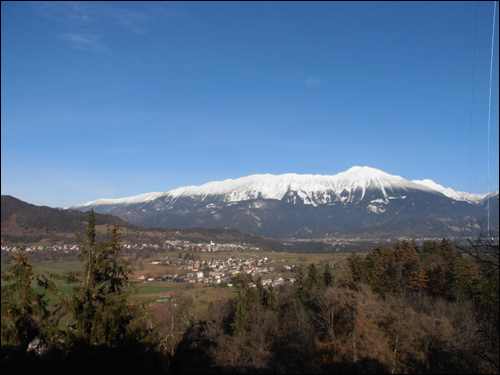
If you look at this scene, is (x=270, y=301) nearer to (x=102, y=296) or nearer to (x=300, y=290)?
(x=300, y=290)

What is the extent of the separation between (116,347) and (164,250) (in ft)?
238

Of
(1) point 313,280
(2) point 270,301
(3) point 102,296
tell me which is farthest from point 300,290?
(3) point 102,296

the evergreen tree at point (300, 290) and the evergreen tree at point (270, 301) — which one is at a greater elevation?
the evergreen tree at point (300, 290)

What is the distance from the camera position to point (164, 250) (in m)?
77.8

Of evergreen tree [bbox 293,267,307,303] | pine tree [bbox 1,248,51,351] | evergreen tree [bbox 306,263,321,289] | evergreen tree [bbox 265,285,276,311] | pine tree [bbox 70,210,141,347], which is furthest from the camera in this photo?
evergreen tree [bbox 306,263,321,289]

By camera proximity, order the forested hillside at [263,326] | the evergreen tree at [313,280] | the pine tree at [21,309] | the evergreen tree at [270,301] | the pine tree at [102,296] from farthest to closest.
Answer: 1. the evergreen tree at [313,280]
2. the evergreen tree at [270,301]
3. the pine tree at [102,296]
4. the forested hillside at [263,326]
5. the pine tree at [21,309]

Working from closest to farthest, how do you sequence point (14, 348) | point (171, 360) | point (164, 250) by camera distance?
point (14, 348) < point (171, 360) < point (164, 250)

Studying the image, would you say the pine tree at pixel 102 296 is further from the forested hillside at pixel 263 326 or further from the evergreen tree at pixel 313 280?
the evergreen tree at pixel 313 280

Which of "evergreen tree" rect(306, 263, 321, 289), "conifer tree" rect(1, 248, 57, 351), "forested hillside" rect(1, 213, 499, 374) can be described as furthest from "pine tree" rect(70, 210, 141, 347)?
"evergreen tree" rect(306, 263, 321, 289)

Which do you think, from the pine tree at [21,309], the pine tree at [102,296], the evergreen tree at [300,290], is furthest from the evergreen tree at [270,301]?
the pine tree at [21,309]

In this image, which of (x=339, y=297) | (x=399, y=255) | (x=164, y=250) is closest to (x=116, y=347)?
(x=339, y=297)

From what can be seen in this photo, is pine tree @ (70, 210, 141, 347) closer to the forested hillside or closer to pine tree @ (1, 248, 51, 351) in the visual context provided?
the forested hillside

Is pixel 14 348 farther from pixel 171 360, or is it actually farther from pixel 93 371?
pixel 171 360

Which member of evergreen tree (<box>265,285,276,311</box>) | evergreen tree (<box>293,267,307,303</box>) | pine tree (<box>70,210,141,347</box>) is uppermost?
pine tree (<box>70,210,141,347</box>)
